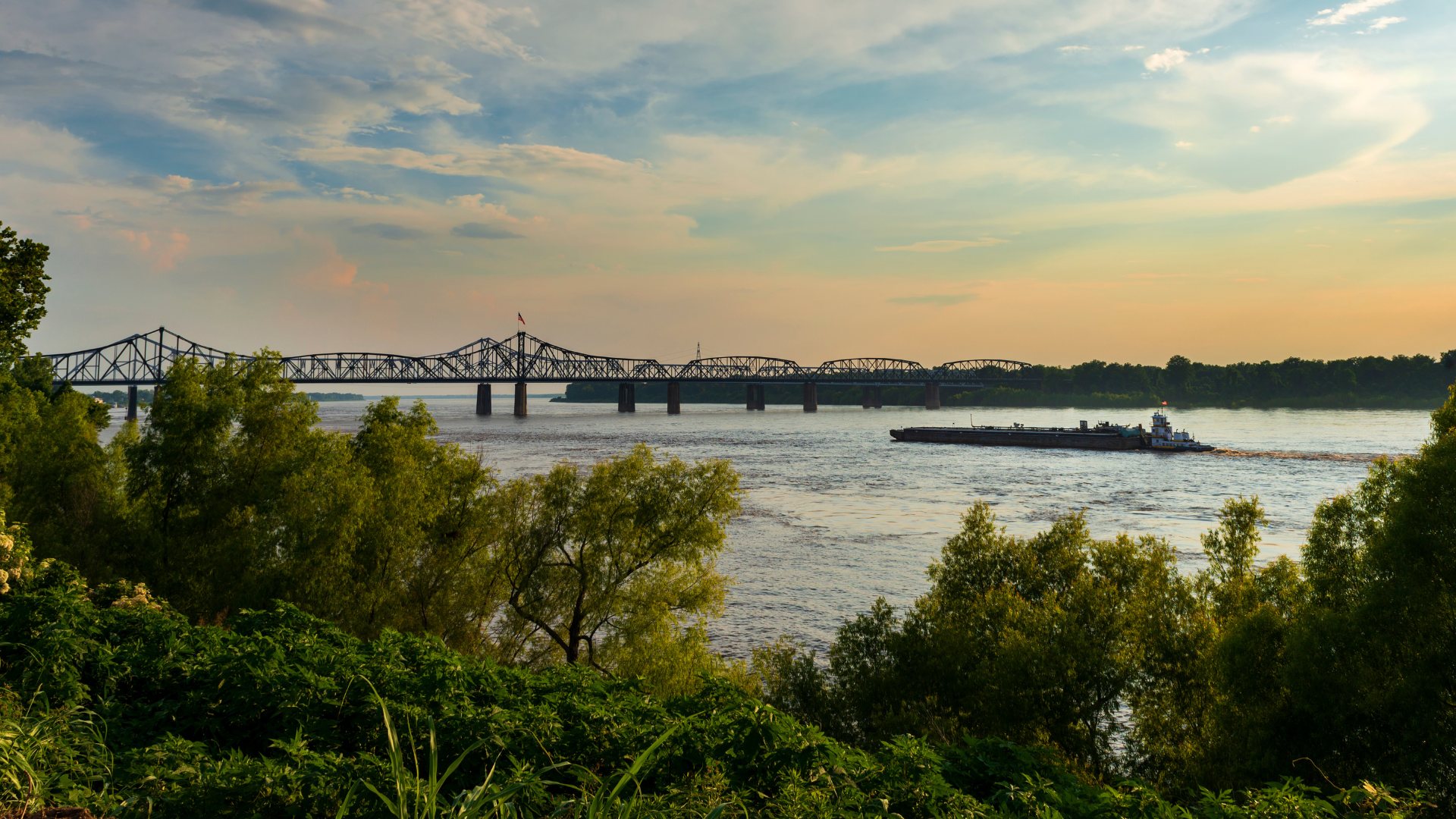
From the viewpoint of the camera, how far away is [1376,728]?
16.5 metres

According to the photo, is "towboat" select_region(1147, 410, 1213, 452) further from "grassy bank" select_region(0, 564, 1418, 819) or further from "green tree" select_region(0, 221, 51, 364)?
"green tree" select_region(0, 221, 51, 364)

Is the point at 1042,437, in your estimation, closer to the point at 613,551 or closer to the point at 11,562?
the point at 613,551

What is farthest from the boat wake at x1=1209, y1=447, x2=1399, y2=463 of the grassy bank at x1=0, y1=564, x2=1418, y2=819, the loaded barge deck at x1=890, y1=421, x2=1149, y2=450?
the grassy bank at x1=0, y1=564, x2=1418, y2=819

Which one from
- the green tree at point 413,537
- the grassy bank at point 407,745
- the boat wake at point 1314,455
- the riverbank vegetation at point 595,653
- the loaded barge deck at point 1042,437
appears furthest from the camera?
the loaded barge deck at point 1042,437

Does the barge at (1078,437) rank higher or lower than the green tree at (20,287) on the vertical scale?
lower

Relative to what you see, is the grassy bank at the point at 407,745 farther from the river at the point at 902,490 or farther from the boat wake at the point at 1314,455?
the boat wake at the point at 1314,455

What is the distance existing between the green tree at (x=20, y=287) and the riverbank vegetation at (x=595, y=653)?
0.21 m

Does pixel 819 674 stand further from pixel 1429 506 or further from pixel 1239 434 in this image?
pixel 1239 434

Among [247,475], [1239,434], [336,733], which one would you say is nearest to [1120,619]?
[336,733]

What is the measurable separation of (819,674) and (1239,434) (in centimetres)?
14183

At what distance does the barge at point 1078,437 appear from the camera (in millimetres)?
117750

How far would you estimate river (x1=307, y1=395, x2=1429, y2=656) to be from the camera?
3944 centimetres

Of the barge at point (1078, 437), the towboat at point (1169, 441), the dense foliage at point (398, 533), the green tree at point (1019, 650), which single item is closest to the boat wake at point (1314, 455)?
the towboat at point (1169, 441)

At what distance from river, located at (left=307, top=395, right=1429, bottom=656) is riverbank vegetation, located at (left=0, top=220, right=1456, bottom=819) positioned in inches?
168
